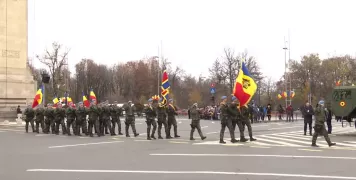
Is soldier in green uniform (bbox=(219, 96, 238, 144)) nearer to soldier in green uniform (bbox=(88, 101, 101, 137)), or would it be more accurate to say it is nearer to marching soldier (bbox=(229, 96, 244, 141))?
marching soldier (bbox=(229, 96, 244, 141))

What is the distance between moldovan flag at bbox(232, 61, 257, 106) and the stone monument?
2614cm

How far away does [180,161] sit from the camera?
12.3m

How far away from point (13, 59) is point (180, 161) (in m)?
31.4

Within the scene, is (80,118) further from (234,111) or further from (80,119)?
(234,111)

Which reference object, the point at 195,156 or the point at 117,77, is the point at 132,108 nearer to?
the point at 195,156

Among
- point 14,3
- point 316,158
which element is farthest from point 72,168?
point 14,3

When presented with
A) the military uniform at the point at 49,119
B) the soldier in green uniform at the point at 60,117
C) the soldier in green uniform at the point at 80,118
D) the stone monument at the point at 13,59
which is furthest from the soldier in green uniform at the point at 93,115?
the stone monument at the point at 13,59

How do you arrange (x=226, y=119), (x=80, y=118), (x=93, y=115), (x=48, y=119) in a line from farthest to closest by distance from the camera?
(x=48, y=119), (x=80, y=118), (x=93, y=115), (x=226, y=119)

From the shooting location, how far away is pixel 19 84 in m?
39.2

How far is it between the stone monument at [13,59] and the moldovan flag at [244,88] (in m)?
26.1

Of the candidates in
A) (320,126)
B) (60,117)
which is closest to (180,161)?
(320,126)

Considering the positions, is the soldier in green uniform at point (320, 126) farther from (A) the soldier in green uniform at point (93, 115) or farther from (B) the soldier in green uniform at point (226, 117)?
(A) the soldier in green uniform at point (93, 115)

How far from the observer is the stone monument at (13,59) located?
38.0m

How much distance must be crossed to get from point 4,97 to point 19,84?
1.97 metres
